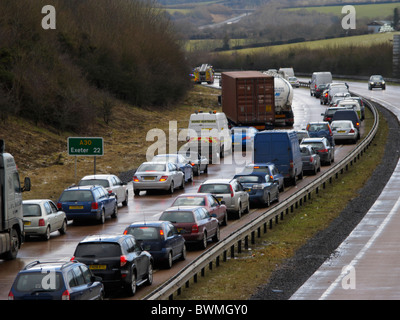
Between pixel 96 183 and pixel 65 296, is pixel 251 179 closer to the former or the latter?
pixel 96 183

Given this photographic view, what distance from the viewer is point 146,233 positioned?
71.6 ft

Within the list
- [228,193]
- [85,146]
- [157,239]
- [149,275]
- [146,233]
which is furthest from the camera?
[85,146]

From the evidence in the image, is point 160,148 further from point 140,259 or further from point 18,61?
point 140,259

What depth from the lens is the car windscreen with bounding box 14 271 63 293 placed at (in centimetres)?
1588

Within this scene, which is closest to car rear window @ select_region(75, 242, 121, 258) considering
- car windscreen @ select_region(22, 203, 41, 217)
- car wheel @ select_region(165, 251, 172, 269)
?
car wheel @ select_region(165, 251, 172, 269)

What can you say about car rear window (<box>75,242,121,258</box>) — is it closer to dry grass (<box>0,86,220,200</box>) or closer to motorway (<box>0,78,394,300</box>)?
motorway (<box>0,78,394,300</box>)

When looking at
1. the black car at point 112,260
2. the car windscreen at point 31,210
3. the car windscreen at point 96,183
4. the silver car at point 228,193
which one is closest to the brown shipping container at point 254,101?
the car windscreen at point 96,183

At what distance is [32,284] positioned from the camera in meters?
15.9

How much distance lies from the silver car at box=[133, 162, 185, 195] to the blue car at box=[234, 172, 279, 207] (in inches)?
188

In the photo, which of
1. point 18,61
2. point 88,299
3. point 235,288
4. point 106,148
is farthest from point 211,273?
point 18,61

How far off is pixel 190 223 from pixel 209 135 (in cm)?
2665

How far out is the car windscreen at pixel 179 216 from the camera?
2433 cm

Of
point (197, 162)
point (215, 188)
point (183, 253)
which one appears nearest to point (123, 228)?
point (215, 188)

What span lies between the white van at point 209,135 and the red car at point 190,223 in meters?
23.7
